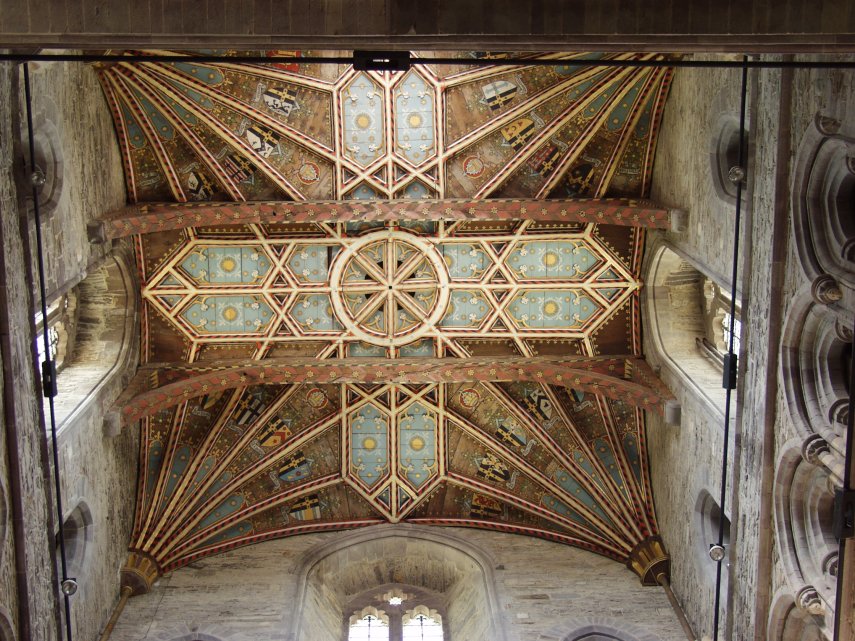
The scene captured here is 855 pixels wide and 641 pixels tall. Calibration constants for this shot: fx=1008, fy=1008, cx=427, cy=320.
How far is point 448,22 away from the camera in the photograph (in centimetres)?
743

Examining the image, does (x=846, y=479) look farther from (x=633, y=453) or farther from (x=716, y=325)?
(x=633, y=453)

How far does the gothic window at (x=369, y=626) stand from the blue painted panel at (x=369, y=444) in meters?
2.20

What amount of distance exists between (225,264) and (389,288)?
2659 millimetres

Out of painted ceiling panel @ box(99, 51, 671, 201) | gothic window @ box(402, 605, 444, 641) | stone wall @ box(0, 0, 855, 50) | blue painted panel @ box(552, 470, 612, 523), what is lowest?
gothic window @ box(402, 605, 444, 641)

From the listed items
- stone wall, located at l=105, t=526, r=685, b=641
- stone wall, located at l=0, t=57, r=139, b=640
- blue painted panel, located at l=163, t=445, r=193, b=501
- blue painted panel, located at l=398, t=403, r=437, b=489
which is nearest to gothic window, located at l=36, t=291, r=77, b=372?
stone wall, located at l=0, t=57, r=139, b=640

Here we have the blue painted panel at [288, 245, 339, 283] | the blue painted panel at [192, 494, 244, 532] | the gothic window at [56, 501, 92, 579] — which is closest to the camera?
the gothic window at [56, 501, 92, 579]

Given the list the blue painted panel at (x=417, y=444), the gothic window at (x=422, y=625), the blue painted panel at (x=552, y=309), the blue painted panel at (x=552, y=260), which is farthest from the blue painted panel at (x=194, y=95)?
the gothic window at (x=422, y=625)

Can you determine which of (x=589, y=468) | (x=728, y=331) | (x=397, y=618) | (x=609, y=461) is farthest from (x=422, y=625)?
(x=728, y=331)

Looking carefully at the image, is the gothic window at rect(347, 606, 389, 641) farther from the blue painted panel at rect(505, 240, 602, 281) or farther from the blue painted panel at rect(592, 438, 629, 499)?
the blue painted panel at rect(505, 240, 602, 281)

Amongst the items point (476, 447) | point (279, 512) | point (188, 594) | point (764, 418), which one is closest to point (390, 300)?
point (476, 447)

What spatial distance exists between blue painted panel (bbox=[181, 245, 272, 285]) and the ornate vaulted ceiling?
36 millimetres

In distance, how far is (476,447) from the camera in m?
17.6

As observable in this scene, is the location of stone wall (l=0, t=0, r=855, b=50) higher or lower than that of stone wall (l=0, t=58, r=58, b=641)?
higher

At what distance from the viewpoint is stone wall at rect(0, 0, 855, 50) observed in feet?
24.2
